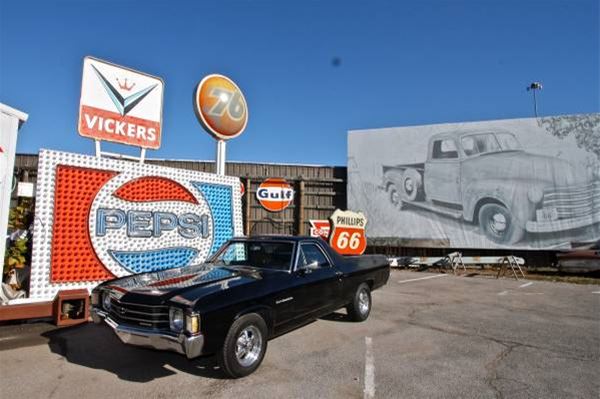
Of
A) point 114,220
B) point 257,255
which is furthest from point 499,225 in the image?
point 114,220

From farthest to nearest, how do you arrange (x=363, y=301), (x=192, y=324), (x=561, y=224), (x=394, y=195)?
(x=394, y=195)
(x=561, y=224)
(x=363, y=301)
(x=192, y=324)

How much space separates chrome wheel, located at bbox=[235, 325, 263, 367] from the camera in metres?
4.15

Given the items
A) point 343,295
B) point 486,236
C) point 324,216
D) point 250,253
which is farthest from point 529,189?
point 250,253

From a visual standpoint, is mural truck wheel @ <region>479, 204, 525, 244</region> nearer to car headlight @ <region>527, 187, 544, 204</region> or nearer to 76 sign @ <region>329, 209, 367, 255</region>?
car headlight @ <region>527, 187, 544, 204</region>

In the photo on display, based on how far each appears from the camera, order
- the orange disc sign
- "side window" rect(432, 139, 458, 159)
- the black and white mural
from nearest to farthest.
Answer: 1. the orange disc sign
2. the black and white mural
3. "side window" rect(432, 139, 458, 159)

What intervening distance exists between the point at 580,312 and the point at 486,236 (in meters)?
8.65

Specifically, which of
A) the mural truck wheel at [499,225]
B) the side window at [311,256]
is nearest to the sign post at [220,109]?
the side window at [311,256]

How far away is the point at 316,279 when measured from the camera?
539 centimetres

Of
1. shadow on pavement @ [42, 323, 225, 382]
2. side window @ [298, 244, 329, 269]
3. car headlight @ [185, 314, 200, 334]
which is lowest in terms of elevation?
shadow on pavement @ [42, 323, 225, 382]

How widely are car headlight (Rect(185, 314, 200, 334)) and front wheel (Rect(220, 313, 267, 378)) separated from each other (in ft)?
1.22

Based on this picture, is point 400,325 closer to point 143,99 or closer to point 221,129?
point 221,129

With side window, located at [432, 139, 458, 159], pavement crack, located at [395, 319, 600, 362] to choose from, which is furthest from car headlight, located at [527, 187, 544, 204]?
pavement crack, located at [395, 319, 600, 362]

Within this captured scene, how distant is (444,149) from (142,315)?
601 inches

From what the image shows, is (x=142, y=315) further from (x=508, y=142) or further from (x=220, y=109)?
(x=508, y=142)
